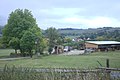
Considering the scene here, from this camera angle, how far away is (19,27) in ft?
187

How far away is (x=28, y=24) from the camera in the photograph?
57844 millimetres

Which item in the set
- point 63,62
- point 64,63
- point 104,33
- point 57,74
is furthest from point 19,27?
point 104,33

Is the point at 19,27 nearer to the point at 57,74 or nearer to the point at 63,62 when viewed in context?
the point at 63,62

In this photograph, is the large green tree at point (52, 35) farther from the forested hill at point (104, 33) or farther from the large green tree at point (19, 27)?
the forested hill at point (104, 33)

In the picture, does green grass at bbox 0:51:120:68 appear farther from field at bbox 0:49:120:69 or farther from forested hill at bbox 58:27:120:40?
forested hill at bbox 58:27:120:40

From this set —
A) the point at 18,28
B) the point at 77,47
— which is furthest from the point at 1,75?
the point at 77,47

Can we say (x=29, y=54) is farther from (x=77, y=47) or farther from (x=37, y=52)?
(x=77, y=47)

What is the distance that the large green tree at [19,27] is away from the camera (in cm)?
5519

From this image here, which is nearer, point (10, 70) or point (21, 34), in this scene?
point (10, 70)

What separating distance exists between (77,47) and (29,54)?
47.1 meters

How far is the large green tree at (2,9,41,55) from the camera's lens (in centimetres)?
5519

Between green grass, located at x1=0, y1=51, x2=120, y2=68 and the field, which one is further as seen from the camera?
green grass, located at x1=0, y1=51, x2=120, y2=68

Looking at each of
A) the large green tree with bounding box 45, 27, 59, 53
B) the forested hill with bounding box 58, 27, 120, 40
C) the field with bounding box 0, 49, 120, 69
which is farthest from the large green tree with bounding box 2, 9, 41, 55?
the forested hill with bounding box 58, 27, 120, 40

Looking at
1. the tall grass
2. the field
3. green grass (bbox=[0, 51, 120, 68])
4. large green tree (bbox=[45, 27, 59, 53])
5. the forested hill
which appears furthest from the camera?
the forested hill
